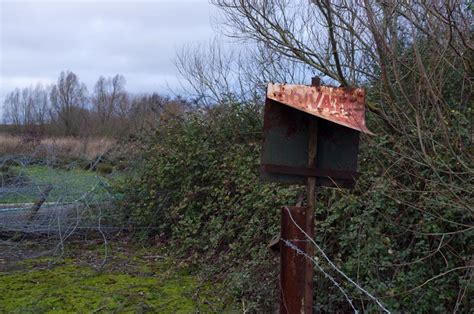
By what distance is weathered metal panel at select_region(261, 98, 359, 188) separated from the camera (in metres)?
3.51

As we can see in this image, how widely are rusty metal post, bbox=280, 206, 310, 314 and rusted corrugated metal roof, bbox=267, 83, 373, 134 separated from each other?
2.18 ft

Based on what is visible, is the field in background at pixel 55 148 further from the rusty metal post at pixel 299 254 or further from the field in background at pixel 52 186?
the rusty metal post at pixel 299 254

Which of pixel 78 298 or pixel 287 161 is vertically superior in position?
pixel 287 161

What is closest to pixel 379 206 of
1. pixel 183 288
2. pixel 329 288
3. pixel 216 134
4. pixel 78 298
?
pixel 329 288

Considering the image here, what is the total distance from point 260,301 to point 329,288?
758mm

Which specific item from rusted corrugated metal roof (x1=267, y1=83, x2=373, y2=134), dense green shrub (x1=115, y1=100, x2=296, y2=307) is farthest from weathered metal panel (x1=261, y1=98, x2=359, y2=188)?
dense green shrub (x1=115, y1=100, x2=296, y2=307)

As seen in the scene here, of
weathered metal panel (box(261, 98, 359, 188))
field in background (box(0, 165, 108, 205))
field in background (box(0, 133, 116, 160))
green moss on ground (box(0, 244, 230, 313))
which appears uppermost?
weathered metal panel (box(261, 98, 359, 188))

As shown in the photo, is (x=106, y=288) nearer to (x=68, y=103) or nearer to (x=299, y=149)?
(x=299, y=149)

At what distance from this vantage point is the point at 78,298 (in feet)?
19.8

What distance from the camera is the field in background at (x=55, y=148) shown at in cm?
1021

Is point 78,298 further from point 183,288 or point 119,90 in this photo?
point 119,90

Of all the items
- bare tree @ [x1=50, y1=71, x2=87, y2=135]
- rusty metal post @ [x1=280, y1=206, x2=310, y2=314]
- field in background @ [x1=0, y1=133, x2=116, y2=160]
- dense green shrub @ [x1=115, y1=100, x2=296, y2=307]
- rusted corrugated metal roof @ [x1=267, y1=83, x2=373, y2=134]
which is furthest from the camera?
bare tree @ [x1=50, y1=71, x2=87, y2=135]

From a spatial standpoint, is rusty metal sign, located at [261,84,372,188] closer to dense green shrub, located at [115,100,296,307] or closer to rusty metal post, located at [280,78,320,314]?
rusty metal post, located at [280,78,320,314]

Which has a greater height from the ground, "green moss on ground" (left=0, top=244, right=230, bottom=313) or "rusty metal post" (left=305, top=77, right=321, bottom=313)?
"rusty metal post" (left=305, top=77, right=321, bottom=313)
